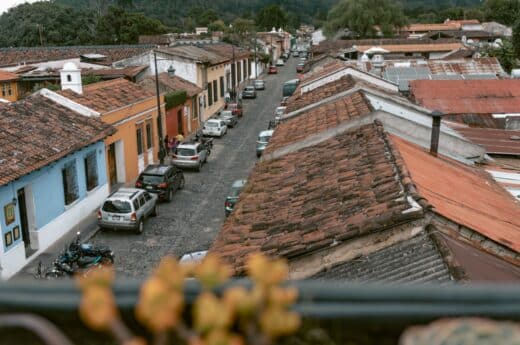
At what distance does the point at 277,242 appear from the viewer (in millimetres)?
6770

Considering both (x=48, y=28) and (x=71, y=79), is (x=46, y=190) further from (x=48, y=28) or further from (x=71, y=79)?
(x=48, y=28)

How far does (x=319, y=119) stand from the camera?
13.3 meters

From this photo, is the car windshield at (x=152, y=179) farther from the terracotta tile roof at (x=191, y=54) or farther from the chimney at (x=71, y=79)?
the terracotta tile roof at (x=191, y=54)

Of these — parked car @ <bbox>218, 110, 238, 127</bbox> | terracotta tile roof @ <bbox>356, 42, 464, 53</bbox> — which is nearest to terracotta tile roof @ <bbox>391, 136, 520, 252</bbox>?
parked car @ <bbox>218, 110, 238, 127</bbox>

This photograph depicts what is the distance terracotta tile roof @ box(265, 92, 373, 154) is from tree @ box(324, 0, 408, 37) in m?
56.4

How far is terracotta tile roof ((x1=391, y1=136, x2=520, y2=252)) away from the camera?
21.3ft

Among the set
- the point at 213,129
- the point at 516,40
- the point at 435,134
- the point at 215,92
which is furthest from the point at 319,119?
the point at 516,40

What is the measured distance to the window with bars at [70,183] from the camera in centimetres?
1738

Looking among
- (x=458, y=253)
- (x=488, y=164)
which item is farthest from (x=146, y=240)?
(x=458, y=253)

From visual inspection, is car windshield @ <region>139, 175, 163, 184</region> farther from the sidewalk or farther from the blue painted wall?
the blue painted wall

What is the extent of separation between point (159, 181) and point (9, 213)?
271 inches

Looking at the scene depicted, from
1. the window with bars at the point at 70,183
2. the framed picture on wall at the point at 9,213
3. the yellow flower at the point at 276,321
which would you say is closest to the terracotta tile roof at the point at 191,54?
the window with bars at the point at 70,183

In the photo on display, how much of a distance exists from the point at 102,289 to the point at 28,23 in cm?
7825

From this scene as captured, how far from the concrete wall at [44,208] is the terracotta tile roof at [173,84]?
41.4 feet
